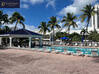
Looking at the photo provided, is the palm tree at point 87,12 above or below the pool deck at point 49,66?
above

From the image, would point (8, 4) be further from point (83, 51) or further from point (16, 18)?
point (83, 51)

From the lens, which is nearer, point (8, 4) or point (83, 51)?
point (83, 51)

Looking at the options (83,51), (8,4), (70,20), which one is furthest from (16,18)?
(83,51)

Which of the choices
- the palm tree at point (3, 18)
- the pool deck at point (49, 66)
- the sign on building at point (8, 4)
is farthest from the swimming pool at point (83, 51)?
the palm tree at point (3, 18)

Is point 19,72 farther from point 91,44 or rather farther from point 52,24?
point 52,24

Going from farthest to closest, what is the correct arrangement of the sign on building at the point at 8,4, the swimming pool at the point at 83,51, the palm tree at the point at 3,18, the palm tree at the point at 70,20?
1. the palm tree at the point at 70,20
2. the palm tree at the point at 3,18
3. the sign on building at the point at 8,4
4. the swimming pool at the point at 83,51

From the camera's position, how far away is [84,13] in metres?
34.8

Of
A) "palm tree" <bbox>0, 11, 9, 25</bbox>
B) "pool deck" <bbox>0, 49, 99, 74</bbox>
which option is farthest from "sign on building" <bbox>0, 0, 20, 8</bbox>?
"pool deck" <bbox>0, 49, 99, 74</bbox>

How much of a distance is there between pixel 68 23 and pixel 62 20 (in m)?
2.64

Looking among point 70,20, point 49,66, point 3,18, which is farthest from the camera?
point 70,20

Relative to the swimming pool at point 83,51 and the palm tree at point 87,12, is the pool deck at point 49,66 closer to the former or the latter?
the swimming pool at point 83,51

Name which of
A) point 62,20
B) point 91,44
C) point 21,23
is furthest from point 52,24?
point 91,44

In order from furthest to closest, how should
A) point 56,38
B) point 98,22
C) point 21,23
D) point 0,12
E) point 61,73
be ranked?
point 98,22, point 56,38, point 21,23, point 0,12, point 61,73

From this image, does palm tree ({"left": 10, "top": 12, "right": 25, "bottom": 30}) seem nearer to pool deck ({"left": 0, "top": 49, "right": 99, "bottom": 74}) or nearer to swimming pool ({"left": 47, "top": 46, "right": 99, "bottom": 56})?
swimming pool ({"left": 47, "top": 46, "right": 99, "bottom": 56})
